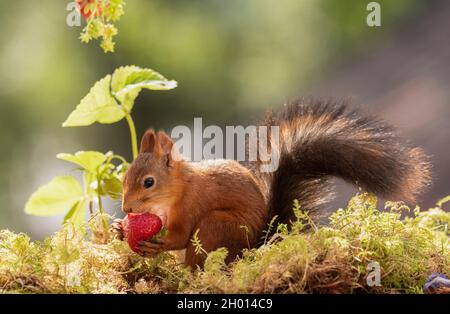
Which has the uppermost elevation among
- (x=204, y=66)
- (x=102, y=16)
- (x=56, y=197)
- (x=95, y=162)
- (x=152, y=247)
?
(x=204, y=66)

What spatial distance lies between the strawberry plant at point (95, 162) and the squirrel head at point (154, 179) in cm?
23

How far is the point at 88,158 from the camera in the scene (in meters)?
2.33

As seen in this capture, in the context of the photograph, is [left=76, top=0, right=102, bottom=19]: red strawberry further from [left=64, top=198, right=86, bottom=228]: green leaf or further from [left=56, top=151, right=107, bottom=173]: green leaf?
[left=64, top=198, right=86, bottom=228]: green leaf

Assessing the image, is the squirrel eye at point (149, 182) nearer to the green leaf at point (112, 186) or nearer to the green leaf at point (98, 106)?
the green leaf at point (112, 186)

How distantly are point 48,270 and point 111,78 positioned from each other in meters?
0.99

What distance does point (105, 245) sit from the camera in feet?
7.13

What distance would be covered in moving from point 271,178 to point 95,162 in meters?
0.60

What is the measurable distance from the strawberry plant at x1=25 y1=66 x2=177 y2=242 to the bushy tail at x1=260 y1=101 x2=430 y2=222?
482mm

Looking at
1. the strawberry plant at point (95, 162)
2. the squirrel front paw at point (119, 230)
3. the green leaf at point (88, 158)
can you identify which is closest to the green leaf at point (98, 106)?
the strawberry plant at point (95, 162)

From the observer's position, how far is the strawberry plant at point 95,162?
2338mm

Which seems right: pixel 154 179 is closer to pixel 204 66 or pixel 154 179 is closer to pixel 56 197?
pixel 56 197

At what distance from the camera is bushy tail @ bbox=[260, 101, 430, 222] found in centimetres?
201

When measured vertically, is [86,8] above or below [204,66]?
below

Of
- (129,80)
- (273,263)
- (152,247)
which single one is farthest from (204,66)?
(273,263)
